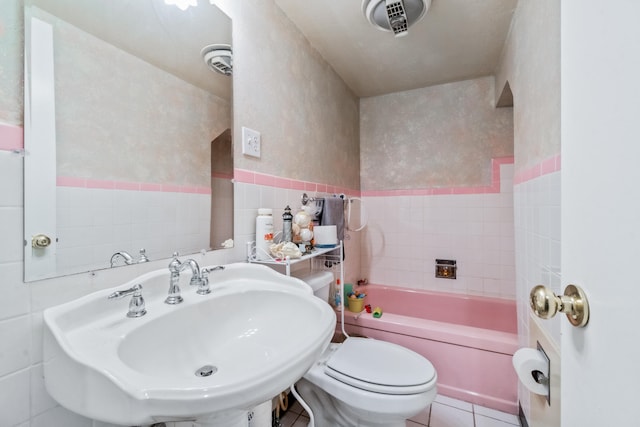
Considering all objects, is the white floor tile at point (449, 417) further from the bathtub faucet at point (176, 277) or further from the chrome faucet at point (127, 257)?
the chrome faucet at point (127, 257)

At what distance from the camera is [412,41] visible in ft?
5.49

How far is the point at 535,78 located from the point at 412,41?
2.76ft

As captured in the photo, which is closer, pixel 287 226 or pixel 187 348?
pixel 187 348

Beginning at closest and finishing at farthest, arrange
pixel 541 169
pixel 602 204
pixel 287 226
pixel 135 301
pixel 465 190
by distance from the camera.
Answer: pixel 602 204, pixel 135 301, pixel 541 169, pixel 287 226, pixel 465 190

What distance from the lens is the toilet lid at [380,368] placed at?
1031mm

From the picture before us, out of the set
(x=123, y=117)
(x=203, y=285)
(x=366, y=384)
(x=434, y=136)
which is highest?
(x=434, y=136)

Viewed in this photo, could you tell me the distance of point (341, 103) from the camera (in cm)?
220

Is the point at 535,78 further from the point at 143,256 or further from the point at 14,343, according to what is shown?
the point at 14,343

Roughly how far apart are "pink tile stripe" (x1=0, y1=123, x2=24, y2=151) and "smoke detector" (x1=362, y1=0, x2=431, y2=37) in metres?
1.45

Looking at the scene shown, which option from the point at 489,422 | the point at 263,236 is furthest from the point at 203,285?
the point at 489,422

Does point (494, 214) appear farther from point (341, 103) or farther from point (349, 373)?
point (349, 373)

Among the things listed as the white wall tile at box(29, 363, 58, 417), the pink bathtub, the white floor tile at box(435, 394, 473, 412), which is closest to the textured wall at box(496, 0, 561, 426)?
the pink bathtub

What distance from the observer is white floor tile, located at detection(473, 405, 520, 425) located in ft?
4.51

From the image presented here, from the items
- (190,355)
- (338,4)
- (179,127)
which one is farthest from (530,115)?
(190,355)
